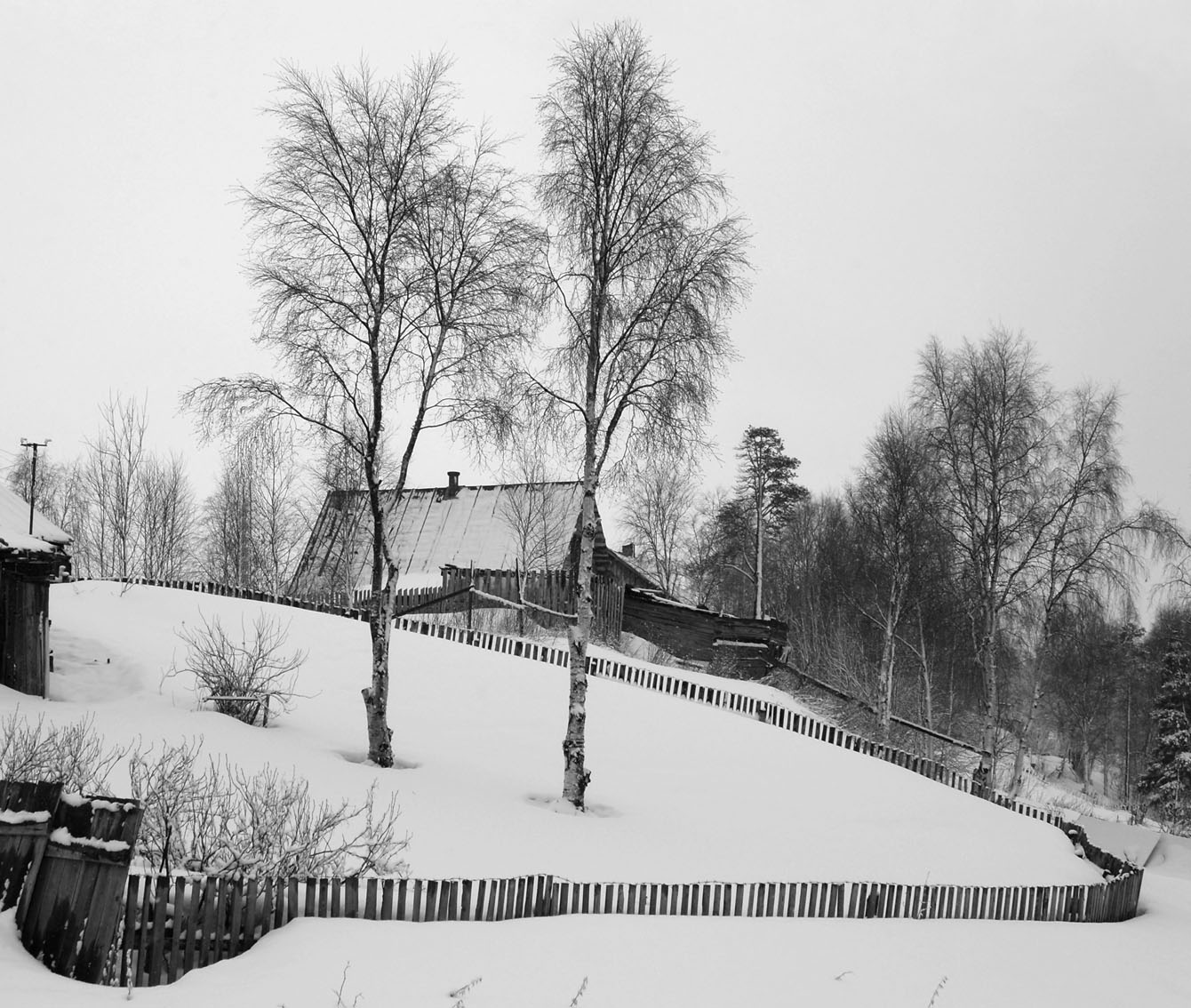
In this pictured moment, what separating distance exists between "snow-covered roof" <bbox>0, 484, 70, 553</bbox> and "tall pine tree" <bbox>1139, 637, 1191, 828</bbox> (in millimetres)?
32141

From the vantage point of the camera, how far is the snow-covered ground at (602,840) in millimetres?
7145

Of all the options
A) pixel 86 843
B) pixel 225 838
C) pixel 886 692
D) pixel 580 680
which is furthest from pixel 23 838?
pixel 886 692

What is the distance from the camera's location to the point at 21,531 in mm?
15141

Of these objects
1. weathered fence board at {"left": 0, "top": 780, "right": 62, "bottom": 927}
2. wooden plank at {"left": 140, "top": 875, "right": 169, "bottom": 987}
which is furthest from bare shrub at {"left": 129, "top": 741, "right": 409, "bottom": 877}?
weathered fence board at {"left": 0, "top": 780, "right": 62, "bottom": 927}

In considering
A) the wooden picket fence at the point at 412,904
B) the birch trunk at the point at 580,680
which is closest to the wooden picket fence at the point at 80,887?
the wooden picket fence at the point at 412,904

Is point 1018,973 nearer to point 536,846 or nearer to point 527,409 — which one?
point 536,846

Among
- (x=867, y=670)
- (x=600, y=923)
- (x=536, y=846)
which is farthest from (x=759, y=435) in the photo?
(x=600, y=923)

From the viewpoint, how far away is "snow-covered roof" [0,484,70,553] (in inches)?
567

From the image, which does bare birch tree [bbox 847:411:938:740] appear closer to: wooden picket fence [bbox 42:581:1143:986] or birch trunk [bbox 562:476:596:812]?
wooden picket fence [bbox 42:581:1143:986]

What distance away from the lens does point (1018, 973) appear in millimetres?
10602

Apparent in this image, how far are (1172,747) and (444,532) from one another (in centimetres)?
2640

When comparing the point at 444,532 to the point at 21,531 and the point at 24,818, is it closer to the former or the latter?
the point at 21,531

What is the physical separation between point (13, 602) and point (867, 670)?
30878mm

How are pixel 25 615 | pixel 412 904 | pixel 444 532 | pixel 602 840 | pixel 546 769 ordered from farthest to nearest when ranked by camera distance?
1. pixel 444 532
2. pixel 546 769
3. pixel 25 615
4. pixel 602 840
5. pixel 412 904
